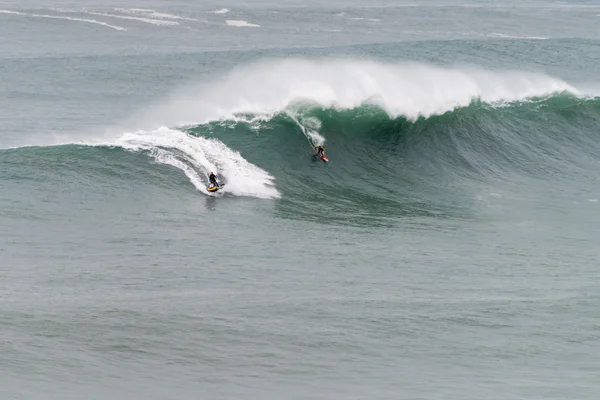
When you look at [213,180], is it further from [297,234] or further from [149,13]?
[149,13]

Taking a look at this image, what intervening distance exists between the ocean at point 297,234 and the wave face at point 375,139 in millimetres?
117

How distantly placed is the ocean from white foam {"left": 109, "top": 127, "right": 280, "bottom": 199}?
0.10 meters

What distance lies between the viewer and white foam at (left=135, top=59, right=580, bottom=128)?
39406 mm

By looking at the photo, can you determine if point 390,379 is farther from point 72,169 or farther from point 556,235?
point 72,169

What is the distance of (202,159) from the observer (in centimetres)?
3378

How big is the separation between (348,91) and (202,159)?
9.09 metres

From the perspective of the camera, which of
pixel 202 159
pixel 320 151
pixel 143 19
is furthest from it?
pixel 143 19

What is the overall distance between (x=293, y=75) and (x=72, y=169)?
52.8 feet

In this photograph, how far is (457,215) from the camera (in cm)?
3152

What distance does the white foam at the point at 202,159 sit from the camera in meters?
32.2

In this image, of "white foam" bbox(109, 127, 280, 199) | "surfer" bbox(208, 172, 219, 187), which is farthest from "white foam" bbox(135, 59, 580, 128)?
"surfer" bbox(208, 172, 219, 187)

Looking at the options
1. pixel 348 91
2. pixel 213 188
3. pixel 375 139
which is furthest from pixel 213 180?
pixel 348 91

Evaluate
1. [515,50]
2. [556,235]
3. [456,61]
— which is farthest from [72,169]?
[515,50]

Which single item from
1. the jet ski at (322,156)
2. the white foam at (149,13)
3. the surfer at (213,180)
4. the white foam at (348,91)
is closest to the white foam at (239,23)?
the white foam at (149,13)
